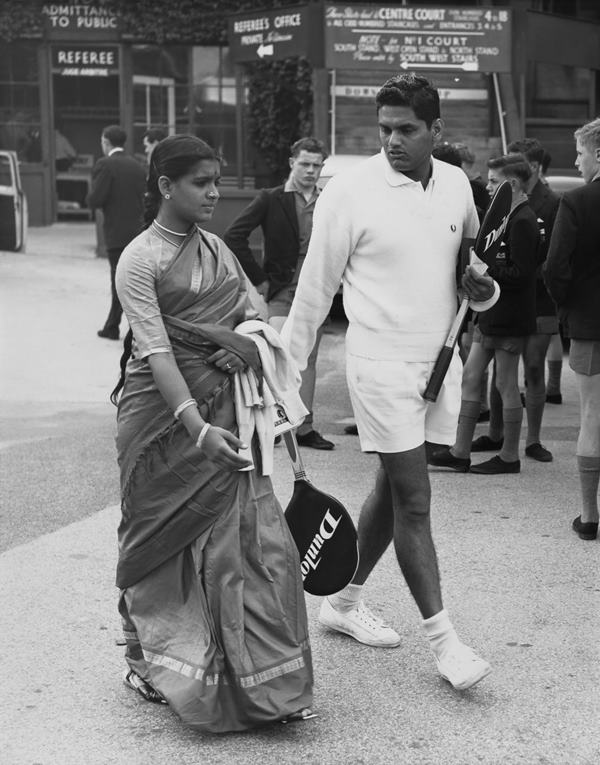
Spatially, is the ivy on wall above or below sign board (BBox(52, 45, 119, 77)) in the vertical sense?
below

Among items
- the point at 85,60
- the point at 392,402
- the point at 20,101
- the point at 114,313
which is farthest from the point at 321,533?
the point at 20,101

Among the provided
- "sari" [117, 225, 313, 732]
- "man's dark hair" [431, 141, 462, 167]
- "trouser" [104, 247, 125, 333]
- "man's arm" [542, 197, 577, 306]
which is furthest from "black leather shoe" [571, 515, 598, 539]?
"trouser" [104, 247, 125, 333]

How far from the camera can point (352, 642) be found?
14.6 feet

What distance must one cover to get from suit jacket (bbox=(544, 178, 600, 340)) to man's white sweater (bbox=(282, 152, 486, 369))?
Result: 1.69m

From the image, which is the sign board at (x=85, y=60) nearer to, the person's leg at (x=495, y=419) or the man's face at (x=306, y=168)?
the man's face at (x=306, y=168)

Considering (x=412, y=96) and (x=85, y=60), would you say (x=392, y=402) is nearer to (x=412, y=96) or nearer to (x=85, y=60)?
(x=412, y=96)

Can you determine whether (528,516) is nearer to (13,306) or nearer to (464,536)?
(464,536)

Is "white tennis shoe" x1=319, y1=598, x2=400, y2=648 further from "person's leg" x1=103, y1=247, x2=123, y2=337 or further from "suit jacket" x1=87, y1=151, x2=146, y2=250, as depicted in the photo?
"suit jacket" x1=87, y1=151, x2=146, y2=250

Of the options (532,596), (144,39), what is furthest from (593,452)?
(144,39)

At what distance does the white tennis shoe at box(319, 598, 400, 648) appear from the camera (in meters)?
4.38

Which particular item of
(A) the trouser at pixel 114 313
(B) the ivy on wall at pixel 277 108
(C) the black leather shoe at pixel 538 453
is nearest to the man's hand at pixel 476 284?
(C) the black leather shoe at pixel 538 453

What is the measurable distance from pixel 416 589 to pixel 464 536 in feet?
5.91

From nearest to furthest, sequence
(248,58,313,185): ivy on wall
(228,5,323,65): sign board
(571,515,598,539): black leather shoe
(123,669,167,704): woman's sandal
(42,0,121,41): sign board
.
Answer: (123,669,167,704): woman's sandal
(571,515,598,539): black leather shoe
(228,5,323,65): sign board
(248,58,313,185): ivy on wall
(42,0,121,41): sign board

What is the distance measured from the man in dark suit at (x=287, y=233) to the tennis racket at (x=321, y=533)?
144 inches
